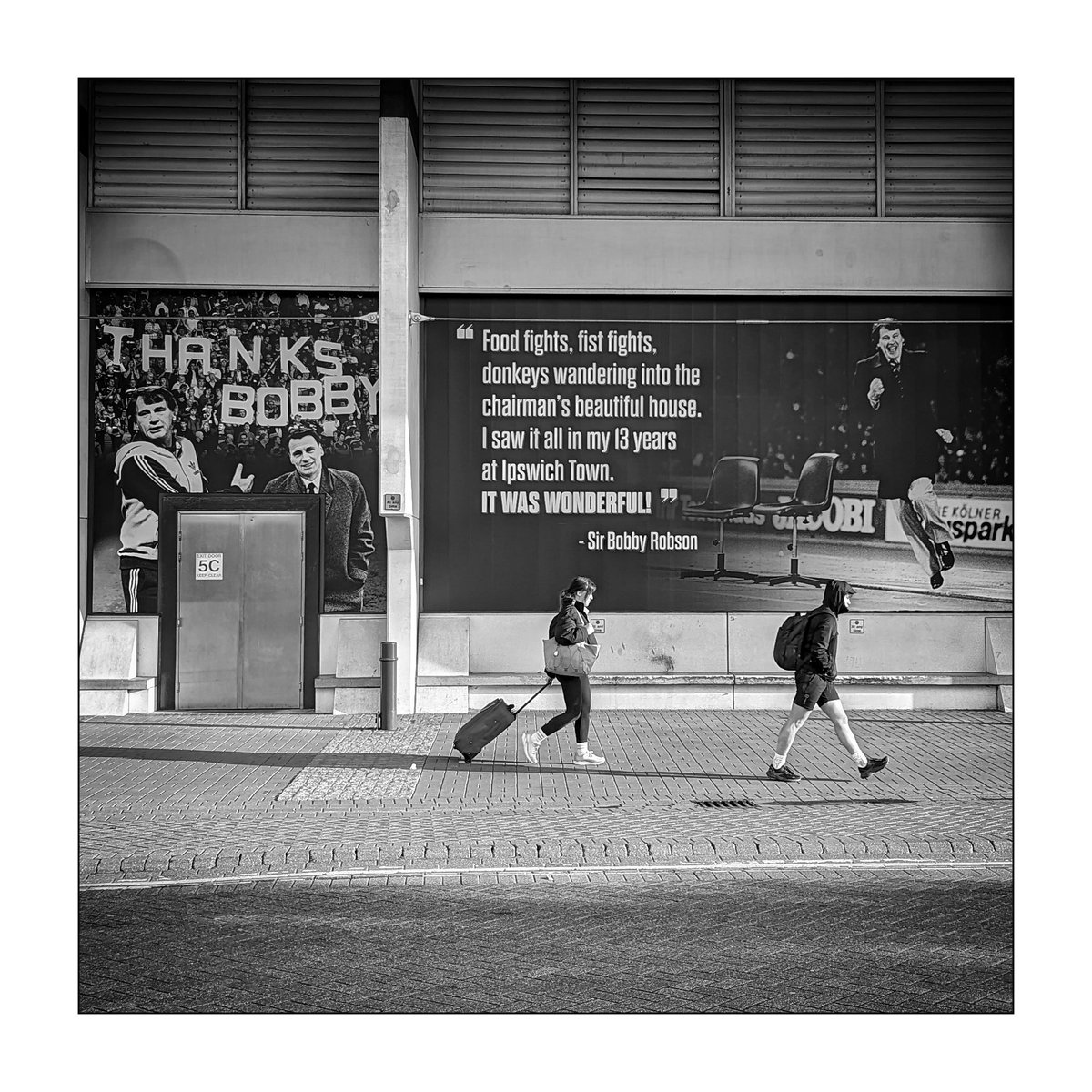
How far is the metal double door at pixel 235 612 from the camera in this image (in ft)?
51.0

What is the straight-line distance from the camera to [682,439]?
51.7 feet

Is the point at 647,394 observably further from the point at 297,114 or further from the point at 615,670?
the point at 297,114

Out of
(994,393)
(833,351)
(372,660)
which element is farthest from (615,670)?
(994,393)

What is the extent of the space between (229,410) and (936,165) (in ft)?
31.2

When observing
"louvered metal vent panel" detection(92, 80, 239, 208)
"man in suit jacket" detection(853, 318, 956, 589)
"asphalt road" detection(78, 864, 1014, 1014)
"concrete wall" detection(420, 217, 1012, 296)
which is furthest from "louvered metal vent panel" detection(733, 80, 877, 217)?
"asphalt road" detection(78, 864, 1014, 1014)

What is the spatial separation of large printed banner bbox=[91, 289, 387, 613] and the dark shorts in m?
7.26

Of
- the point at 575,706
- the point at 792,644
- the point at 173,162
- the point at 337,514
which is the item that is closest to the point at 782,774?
the point at 792,644

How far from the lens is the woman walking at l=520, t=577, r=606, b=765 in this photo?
1047 centimetres

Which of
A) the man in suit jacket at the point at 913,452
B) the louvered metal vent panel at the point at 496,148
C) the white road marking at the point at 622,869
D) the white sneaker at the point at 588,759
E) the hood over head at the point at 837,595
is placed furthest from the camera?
the man in suit jacket at the point at 913,452

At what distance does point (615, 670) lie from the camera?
15539 millimetres

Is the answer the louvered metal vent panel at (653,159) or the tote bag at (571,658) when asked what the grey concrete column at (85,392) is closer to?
the louvered metal vent panel at (653,159)

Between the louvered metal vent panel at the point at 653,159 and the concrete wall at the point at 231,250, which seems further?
the louvered metal vent panel at the point at 653,159

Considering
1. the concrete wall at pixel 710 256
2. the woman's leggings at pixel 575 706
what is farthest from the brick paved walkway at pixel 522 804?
the concrete wall at pixel 710 256

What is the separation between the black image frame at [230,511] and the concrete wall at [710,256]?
3.25 metres
